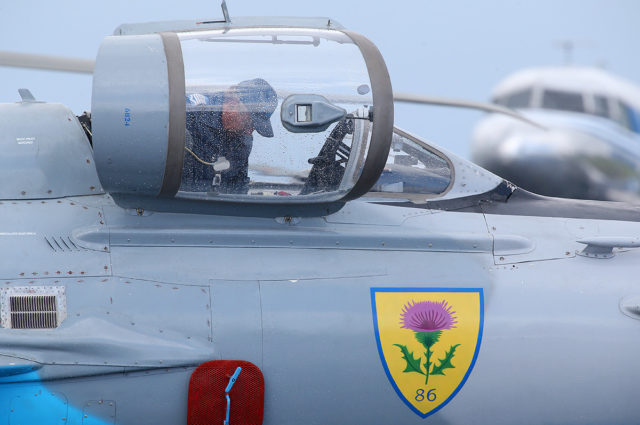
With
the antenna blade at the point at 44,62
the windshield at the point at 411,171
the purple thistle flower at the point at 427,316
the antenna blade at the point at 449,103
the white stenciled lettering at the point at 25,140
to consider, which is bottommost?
the purple thistle flower at the point at 427,316

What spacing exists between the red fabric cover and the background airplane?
988cm

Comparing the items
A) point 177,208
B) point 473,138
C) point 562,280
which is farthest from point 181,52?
point 473,138

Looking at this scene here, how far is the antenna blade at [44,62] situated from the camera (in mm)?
4941

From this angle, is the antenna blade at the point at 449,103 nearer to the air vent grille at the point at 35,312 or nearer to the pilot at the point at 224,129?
the pilot at the point at 224,129

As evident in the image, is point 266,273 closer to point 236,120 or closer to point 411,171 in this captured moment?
point 236,120

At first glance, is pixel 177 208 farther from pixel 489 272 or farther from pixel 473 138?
pixel 473 138

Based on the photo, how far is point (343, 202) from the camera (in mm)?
4148

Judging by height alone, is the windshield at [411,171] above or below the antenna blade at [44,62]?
below

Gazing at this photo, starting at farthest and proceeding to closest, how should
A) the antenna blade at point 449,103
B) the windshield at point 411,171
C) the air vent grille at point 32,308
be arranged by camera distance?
the antenna blade at point 449,103 < the windshield at point 411,171 < the air vent grille at point 32,308

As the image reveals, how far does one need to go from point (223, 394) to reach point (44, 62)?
2.53 meters

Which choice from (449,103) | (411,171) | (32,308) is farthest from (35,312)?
(449,103)

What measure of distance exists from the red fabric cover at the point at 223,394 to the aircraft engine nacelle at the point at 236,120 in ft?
2.68

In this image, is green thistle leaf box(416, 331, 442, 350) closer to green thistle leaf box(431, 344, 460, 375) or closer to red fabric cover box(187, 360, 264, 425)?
green thistle leaf box(431, 344, 460, 375)

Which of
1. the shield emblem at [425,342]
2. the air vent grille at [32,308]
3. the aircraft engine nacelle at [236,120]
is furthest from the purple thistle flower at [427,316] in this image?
the air vent grille at [32,308]
